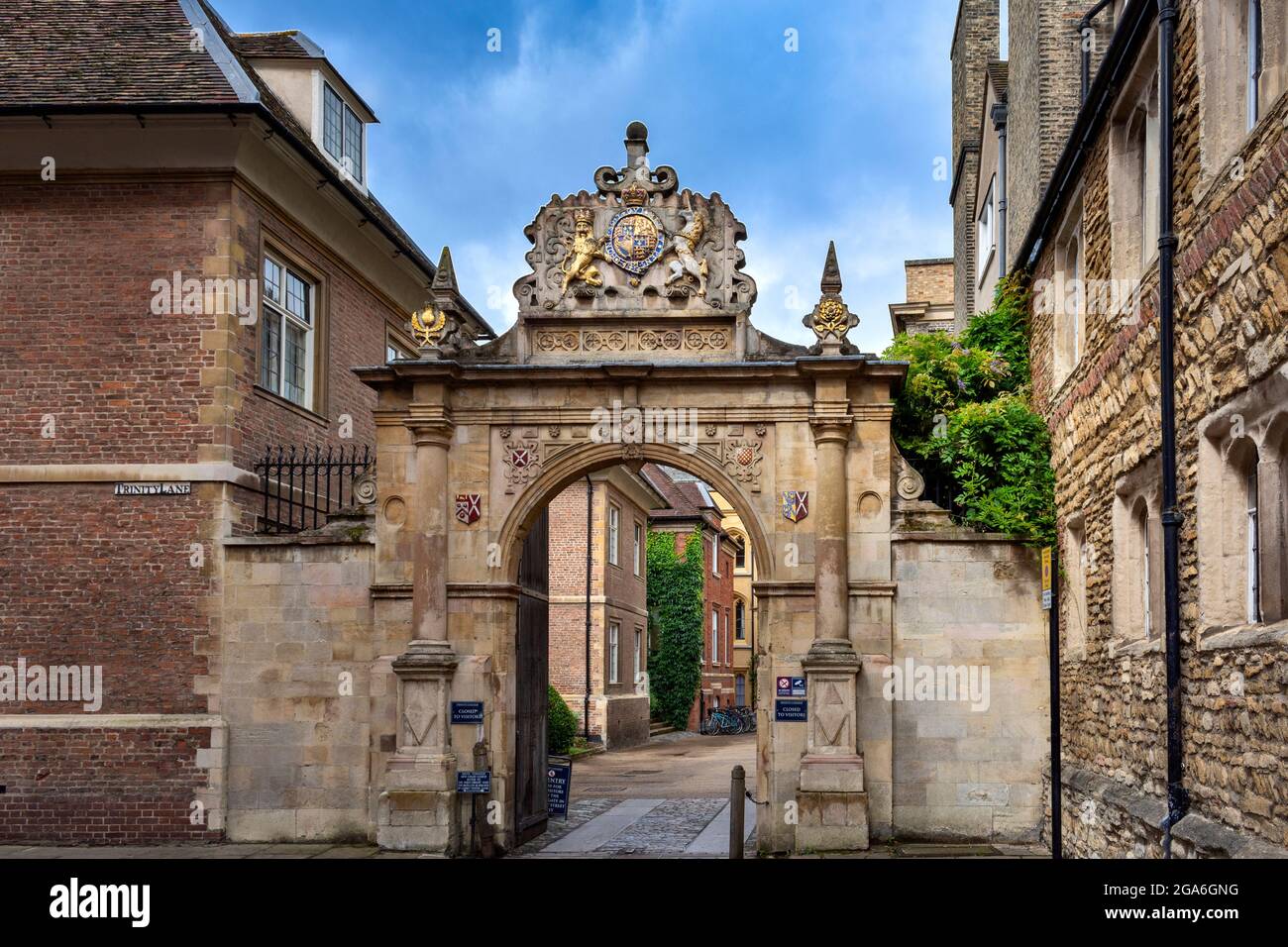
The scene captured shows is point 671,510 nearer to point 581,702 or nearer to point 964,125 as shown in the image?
point 581,702

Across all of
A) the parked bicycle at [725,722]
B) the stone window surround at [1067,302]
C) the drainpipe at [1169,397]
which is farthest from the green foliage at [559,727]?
the drainpipe at [1169,397]

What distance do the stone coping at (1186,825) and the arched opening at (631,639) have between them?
15.2ft

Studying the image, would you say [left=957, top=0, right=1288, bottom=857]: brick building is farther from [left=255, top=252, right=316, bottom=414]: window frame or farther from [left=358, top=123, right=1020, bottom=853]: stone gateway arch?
[left=255, top=252, right=316, bottom=414]: window frame

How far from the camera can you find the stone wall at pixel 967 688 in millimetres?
14297

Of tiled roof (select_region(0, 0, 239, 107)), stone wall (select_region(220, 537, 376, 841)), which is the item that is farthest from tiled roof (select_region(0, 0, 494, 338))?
stone wall (select_region(220, 537, 376, 841))

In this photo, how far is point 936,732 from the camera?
14.5 m

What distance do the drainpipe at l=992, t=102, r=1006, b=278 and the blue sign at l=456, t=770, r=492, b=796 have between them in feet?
38.1

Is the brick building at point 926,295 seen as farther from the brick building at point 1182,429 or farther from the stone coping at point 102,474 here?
the stone coping at point 102,474

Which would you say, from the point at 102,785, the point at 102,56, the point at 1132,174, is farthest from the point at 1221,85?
the point at 102,56

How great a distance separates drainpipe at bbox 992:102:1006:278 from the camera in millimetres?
21438

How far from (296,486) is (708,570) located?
30.6m

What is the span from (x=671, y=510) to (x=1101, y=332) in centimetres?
3308

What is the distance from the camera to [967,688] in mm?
14523

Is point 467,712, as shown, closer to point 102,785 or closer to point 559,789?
point 559,789
